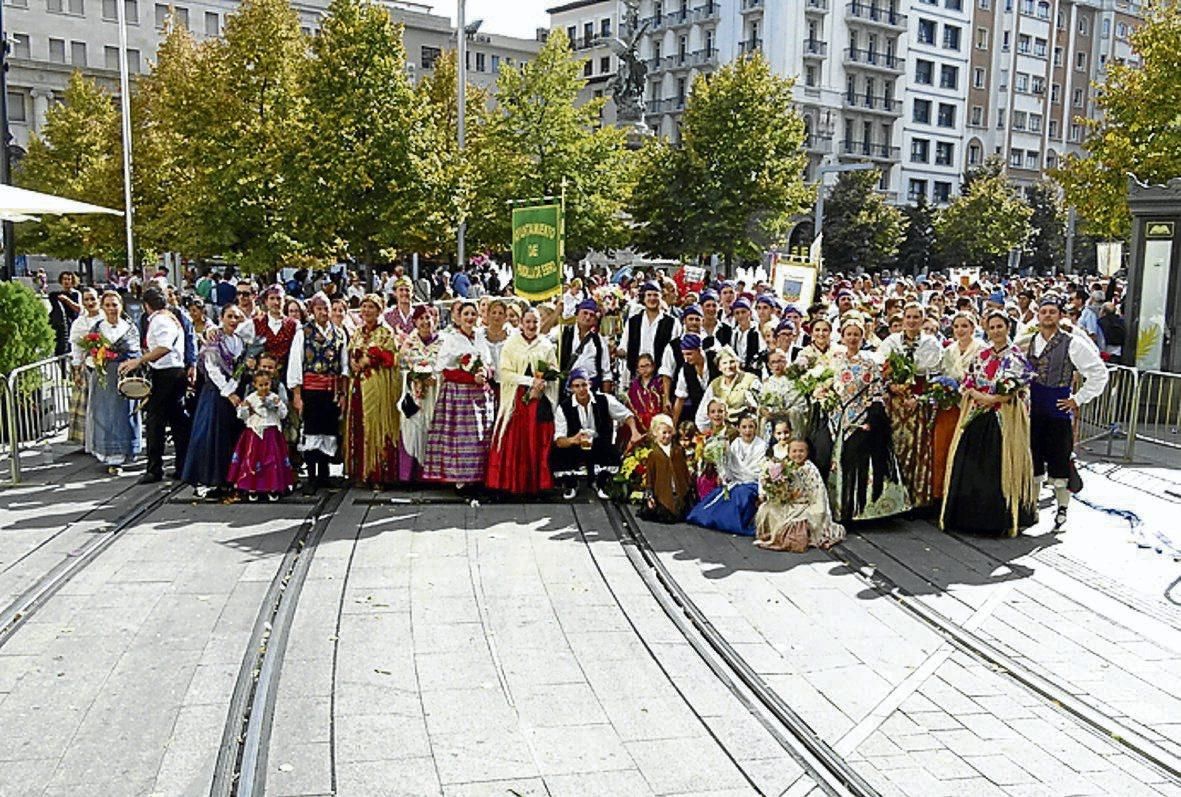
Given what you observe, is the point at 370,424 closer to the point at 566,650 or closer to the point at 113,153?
the point at 566,650

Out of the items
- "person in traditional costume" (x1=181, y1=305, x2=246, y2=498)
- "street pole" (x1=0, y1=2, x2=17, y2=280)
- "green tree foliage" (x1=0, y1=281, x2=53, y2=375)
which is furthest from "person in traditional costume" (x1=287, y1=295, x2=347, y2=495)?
"street pole" (x1=0, y1=2, x2=17, y2=280)

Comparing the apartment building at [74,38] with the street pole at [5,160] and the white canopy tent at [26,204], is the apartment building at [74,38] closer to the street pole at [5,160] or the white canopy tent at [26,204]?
the street pole at [5,160]

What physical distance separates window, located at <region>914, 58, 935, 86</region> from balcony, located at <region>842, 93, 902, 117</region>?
10.0 feet

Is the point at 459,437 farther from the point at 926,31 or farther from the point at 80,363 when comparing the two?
the point at 926,31

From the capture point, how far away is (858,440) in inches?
385

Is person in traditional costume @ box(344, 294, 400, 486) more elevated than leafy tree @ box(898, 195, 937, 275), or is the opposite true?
leafy tree @ box(898, 195, 937, 275)

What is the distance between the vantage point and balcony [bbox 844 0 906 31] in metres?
68.3

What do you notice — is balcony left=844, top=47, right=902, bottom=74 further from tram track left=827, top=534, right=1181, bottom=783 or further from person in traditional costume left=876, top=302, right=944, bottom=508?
tram track left=827, top=534, right=1181, bottom=783

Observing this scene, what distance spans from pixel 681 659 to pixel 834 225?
166ft

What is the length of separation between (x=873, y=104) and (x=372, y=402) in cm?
6582

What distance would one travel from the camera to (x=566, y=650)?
269 inches

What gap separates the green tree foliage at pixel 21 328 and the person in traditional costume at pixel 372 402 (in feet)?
14.8

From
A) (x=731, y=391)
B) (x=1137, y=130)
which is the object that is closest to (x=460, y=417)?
(x=731, y=391)

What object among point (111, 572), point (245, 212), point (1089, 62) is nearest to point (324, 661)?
point (111, 572)
